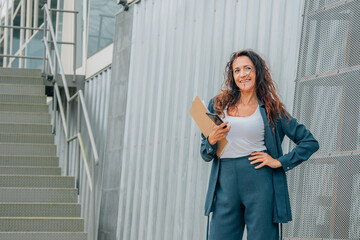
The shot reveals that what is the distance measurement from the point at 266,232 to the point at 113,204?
4.28 meters

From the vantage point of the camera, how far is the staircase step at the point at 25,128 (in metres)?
8.77

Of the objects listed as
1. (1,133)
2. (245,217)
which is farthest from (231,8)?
(1,133)

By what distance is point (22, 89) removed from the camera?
9.55 meters

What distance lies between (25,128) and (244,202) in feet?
19.1

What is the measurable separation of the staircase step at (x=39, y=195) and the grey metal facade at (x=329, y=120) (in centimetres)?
402

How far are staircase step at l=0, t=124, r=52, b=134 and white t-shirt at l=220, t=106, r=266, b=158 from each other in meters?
5.60

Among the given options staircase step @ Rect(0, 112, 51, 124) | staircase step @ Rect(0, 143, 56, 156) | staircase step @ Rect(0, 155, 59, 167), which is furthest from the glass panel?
staircase step @ Rect(0, 155, 59, 167)

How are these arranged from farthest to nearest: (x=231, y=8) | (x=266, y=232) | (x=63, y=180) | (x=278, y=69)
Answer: (x=63, y=180) < (x=231, y=8) < (x=278, y=69) < (x=266, y=232)

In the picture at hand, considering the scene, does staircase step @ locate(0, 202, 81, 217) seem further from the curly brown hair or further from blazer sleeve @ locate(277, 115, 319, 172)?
blazer sleeve @ locate(277, 115, 319, 172)

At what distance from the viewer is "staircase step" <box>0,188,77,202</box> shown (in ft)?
24.8

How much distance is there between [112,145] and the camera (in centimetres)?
780

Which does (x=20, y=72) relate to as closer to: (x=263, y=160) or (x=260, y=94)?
(x=260, y=94)

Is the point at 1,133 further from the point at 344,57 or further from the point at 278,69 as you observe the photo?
the point at 344,57

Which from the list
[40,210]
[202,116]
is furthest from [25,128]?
[202,116]
